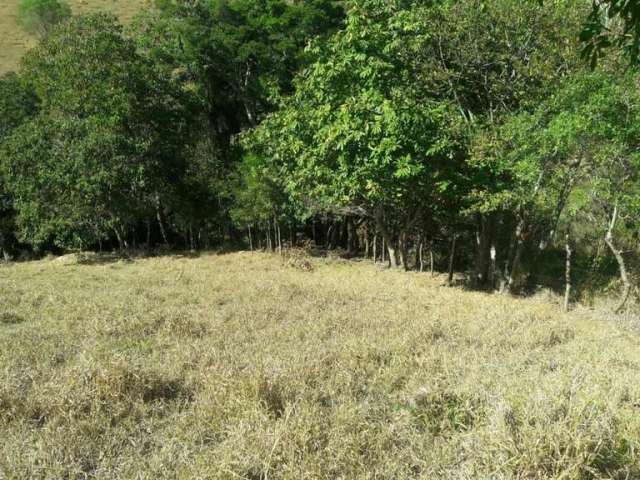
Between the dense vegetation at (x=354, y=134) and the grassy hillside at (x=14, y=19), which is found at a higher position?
the grassy hillside at (x=14, y=19)

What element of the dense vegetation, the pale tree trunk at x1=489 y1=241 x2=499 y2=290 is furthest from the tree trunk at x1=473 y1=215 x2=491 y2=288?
the pale tree trunk at x1=489 y1=241 x2=499 y2=290

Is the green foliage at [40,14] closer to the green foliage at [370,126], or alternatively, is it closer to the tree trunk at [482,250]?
the green foliage at [370,126]

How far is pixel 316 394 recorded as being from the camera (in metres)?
4.26

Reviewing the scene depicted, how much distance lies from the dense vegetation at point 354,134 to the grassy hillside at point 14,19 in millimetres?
20866

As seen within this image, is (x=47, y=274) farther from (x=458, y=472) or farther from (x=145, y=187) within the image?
(x=458, y=472)

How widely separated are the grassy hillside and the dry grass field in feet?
144

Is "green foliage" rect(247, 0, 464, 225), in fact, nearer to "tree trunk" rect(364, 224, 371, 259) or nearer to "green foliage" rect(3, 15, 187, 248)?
"tree trunk" rect(364, 224, 371, 259)

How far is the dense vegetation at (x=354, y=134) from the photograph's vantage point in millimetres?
10312

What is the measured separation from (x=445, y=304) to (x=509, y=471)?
6.25 meters

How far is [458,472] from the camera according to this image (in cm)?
300

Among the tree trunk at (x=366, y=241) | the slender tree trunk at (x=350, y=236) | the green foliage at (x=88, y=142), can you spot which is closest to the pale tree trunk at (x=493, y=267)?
the tree trunk at (x=366, y=241)

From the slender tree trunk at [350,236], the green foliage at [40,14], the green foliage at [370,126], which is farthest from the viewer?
the green foliage at [40,14]

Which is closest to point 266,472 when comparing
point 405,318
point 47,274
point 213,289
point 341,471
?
point 341,471

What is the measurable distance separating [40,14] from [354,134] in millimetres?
52127
